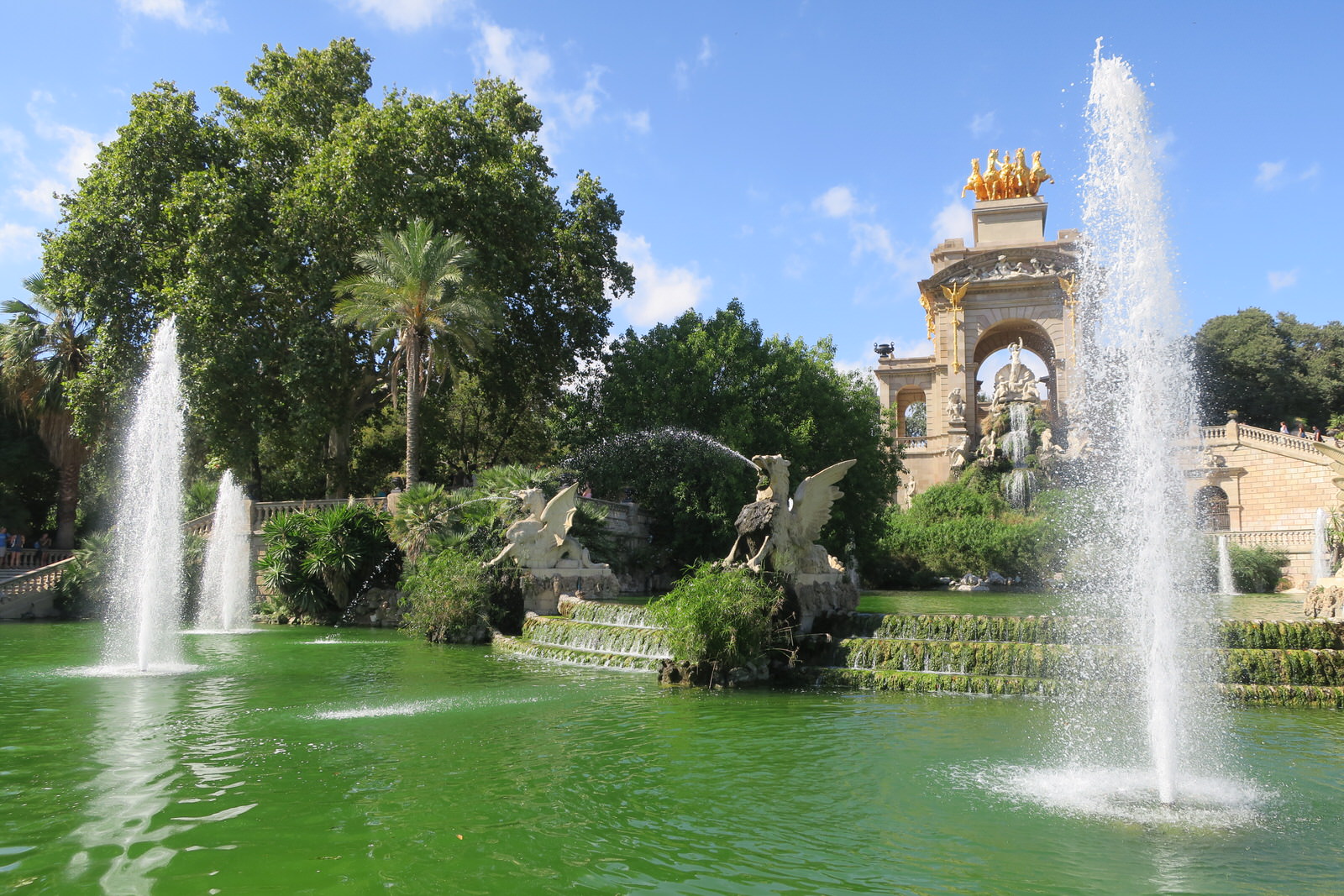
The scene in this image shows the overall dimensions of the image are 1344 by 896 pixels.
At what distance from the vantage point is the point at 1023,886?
5.47m

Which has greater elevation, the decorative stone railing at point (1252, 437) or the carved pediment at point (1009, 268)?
the carved pediment at point (1009, 268)

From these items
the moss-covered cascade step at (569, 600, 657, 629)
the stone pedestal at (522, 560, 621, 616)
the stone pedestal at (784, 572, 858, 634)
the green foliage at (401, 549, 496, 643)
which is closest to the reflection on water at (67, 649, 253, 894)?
the moss-covered cascade step at (569, 600, 657, 629)

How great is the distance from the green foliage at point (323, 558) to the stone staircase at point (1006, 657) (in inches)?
545

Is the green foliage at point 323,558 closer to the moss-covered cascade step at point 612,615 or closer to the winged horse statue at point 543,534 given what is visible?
the winged horse statue at point 543,534

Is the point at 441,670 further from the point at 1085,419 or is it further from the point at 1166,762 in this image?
the point at 1085,419

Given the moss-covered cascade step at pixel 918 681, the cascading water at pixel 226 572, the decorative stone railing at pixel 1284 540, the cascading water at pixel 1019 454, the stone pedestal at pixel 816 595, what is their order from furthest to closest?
the cascading water at pixel 1019 454 < the decorative stone railing at pixel 1284 540 < the cascading water at pixel 226 572 < the stone pedestal at pixel 816 595 < the moss-covered cascade step at pixel 918 681

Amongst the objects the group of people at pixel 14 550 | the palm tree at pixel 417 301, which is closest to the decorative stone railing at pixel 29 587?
the group of people at pixel 14 550

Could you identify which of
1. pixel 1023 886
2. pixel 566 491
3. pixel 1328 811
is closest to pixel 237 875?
pixel 1023 886

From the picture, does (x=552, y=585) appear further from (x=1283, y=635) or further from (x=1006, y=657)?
(x=1283, y=635)

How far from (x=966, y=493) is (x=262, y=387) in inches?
1118

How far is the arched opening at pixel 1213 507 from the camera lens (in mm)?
41375

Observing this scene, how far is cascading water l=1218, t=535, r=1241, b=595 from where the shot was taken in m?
30.7

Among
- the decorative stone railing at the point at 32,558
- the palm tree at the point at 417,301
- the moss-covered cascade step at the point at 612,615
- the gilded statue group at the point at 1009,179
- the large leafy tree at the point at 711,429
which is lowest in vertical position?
the moss-covered cascade step at the point at 612,615

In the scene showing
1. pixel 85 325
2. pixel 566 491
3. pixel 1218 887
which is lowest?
pixel 1218 887
